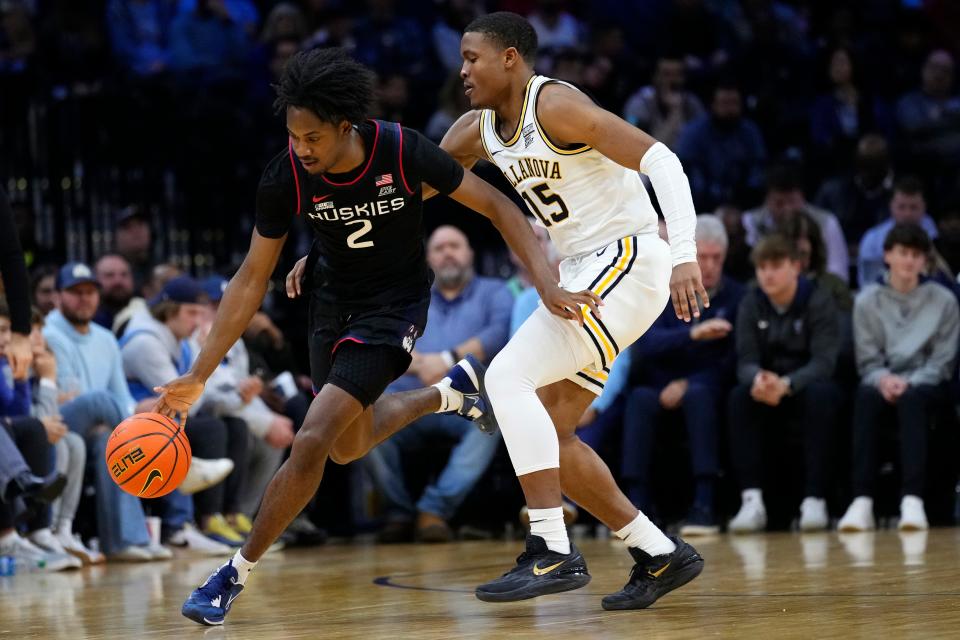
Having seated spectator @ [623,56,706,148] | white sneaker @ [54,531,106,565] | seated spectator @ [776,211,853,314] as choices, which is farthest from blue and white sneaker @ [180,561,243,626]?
seated spectator @ [623,56,706,148]

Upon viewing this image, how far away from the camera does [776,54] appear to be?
12.1 m

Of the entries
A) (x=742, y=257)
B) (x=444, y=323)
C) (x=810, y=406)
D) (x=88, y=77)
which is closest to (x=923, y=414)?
(x=810, y=406)

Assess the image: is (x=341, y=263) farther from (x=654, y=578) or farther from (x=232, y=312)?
→ (x=654, y=578)

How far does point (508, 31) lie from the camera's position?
5.05 m

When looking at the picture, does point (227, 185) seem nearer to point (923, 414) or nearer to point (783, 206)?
point (783, 206)

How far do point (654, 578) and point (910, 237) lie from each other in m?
4.39

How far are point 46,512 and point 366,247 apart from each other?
333 centimetres

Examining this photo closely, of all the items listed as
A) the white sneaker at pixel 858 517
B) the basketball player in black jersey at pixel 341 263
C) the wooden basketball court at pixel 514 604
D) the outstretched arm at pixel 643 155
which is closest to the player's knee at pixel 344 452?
the basketball player in black jersey at pixel 341 263

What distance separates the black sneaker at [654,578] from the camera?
15.8ft

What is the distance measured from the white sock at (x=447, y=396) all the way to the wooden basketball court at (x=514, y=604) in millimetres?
710

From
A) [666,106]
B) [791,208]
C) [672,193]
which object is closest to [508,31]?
[672,193]

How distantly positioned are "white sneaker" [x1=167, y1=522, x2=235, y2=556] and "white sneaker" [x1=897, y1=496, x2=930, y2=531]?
3.76 m

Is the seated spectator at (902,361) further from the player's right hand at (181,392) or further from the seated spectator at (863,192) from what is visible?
the player's right hand at (181,392)

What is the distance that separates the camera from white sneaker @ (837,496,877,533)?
8.11 metres
